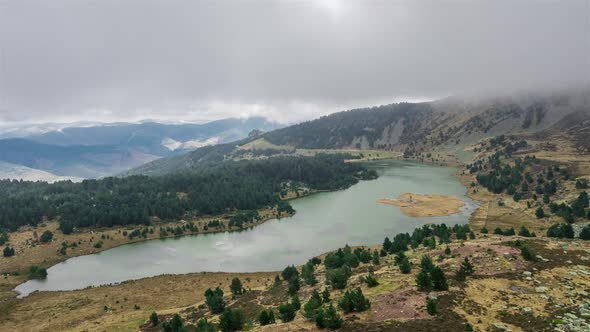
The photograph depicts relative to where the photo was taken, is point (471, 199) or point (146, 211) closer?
point (146, 211)

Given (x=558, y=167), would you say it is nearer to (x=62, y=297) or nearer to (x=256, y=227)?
(x=256, y=227)

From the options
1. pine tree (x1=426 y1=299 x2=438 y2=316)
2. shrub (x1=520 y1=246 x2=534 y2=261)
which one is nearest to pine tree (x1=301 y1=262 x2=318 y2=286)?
pine tree (x1=426 y1=299 x2=438 y2=316)

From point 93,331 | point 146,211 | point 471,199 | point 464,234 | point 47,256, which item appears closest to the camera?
point 93,331

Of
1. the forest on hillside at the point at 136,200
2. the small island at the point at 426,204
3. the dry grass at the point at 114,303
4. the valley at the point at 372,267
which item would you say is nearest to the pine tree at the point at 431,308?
the valley at the point at 372,267

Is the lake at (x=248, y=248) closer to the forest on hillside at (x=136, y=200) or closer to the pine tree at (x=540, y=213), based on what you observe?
the pine tree at (x=540, y=213)

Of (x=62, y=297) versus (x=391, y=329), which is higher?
(x=391, y=329)

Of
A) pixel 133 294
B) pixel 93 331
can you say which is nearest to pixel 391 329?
pixel 93 331

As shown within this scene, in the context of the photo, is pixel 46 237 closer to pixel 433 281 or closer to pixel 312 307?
pixel 312 307
